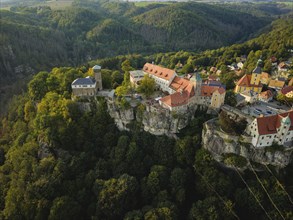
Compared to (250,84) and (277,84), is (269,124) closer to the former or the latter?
(250,84)

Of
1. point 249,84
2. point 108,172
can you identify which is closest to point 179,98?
point 108,172

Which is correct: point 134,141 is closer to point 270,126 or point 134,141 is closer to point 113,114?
point 113,114

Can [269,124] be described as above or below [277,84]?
above

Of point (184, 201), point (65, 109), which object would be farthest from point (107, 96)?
point (184, 201)

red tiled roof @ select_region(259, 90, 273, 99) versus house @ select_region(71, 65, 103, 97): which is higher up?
house @ select_region(71, 65, 103, 97)

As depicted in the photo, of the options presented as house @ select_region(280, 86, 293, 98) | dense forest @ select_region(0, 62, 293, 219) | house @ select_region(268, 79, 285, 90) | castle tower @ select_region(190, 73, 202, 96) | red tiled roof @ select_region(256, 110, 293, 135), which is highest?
castle tower @ select_region(190, 73, 202, 96)

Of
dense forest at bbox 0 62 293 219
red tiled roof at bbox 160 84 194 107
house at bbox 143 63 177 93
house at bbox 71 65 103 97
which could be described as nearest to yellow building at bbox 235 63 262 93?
dense forest at bbox 0 62 293 219

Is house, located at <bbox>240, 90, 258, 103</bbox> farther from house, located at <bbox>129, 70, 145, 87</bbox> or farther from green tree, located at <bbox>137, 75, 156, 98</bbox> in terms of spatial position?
house, located at <bbox>129, 70, 145, 87</bbox>
